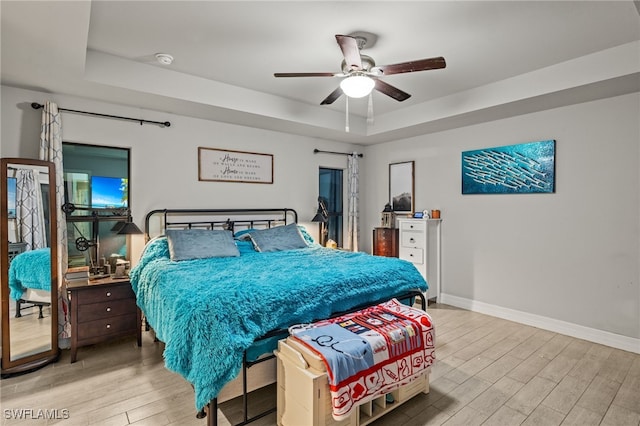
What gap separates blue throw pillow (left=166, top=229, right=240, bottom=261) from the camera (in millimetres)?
3229

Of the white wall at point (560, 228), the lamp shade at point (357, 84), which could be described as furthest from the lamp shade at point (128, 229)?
the white wall at point (560, 228)

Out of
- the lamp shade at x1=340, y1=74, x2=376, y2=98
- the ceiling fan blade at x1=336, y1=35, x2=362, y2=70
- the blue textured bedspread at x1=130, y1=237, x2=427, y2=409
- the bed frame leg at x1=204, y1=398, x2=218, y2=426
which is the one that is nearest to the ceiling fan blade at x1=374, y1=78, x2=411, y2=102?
the lamp shade at x1=340, y1=74, x2=376, y2=98

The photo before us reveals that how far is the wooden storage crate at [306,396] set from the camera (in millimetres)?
1794

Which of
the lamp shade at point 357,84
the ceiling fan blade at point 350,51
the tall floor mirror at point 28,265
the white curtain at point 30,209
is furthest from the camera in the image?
the white curtain at point 30,209

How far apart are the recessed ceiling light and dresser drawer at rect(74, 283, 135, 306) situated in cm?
210

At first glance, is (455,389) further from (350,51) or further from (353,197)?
(353,197)

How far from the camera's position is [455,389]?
8.16 feet

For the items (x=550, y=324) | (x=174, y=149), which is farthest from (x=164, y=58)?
(x=550, y=324)

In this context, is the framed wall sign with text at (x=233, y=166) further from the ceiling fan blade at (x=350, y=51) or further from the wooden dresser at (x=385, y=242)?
the ceiling fan blade at (x=350, y=51)

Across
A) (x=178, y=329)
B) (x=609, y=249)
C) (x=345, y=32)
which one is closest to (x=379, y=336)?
(x=178, y=329)

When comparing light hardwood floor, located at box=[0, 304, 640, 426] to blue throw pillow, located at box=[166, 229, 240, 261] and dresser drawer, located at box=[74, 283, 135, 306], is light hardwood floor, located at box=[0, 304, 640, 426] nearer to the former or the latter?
dresser drawer, located at box=[74, 283, 135, 306]

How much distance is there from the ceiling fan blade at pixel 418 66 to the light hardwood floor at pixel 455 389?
2357 millimetres

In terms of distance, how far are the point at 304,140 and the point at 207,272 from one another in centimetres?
296

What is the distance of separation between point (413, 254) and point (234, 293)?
3.24 m
